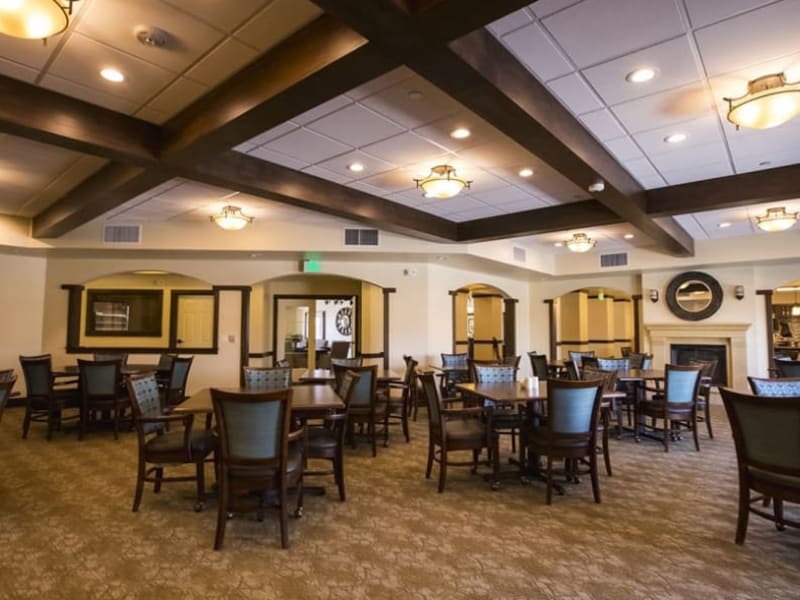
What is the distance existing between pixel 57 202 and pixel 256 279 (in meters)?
2.94

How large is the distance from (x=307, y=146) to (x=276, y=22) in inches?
65.0

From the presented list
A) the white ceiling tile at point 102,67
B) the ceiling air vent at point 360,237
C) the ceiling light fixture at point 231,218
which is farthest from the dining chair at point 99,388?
the white ceiling tile at point 102,67

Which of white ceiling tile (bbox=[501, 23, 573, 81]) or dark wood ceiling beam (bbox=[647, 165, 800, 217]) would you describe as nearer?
white ceiling tile (bbox=[501, 23, 573, 81])

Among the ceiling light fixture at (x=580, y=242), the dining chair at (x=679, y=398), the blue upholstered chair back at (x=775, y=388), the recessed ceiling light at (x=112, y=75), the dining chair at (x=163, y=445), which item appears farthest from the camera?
the ceiling light fixture at (x=580, y=242)

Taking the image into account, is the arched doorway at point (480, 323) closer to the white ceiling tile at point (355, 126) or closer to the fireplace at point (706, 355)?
the fireplace at point (706, 355)

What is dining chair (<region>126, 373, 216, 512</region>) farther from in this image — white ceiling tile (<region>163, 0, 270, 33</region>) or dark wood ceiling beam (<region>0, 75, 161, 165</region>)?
white ceiling tile (<region>163, 0, 270, 33</region>)

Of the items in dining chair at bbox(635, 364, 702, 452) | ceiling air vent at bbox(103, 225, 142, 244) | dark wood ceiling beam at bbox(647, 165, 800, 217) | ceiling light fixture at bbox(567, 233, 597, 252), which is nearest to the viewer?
dark wood ceiling beam at bbox(647, 165, 800, 217)

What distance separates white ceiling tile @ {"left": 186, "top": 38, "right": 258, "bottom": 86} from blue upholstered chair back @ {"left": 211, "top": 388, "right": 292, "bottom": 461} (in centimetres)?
203

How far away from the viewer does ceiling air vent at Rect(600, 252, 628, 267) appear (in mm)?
9086

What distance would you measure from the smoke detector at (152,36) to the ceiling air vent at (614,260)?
8537 millimetres

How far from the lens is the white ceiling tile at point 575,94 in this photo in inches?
123

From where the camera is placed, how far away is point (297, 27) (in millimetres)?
2650

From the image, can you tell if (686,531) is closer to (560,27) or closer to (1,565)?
(560,27)

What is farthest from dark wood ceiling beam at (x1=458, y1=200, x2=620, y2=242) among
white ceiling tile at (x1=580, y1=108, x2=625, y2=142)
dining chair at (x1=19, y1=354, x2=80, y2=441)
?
dining chair at (x1=19, y1=354, x2=80, y2=441)
